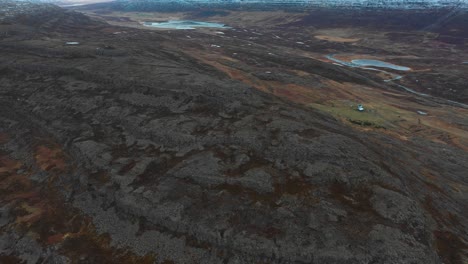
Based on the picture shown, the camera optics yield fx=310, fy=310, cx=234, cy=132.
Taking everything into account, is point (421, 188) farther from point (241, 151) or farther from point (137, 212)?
point (137, 212)

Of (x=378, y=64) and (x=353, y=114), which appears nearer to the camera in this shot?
(x=353, y=114)

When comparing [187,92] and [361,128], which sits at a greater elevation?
[187,92]

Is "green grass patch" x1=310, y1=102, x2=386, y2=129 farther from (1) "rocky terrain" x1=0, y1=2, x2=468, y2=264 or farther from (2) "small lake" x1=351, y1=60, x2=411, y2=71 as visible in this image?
(2) "small lake" x1=351, y1=60, x2=411, y2=71

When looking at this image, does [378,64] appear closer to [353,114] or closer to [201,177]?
[353,114]

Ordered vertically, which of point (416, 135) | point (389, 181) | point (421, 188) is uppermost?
point (389, 181)

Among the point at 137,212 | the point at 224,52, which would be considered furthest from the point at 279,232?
the point at 224,52

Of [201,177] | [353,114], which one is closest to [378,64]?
[353,114]

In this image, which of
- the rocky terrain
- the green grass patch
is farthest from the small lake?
the rocky terrain

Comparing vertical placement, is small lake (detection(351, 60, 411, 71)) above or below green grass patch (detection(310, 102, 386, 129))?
below
